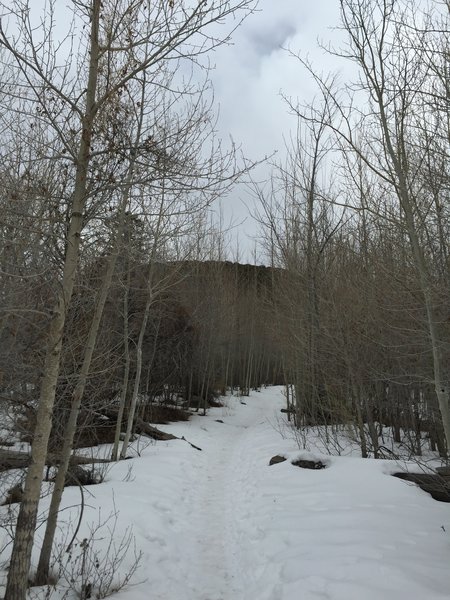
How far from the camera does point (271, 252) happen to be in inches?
597

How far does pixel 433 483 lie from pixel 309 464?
234 cm

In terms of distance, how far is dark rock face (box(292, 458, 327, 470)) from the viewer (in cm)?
744

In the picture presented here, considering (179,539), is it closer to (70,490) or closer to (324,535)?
(324,535)

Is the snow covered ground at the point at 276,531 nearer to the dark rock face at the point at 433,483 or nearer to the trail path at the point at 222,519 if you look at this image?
the trail path at the point at 222,519

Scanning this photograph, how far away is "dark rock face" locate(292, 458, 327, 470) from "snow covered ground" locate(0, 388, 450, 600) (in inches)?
5.3

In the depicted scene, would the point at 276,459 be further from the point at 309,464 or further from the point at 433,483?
the point at 433,483

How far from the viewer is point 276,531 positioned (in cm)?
499

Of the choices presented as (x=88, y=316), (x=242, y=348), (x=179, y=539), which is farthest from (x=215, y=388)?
(x=179, y=539)

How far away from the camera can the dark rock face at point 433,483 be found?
536 centimetres

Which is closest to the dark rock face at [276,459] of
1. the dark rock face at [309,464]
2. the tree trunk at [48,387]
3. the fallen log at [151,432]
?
the dark rock face at [309,464]

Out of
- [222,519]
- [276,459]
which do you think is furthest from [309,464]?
[222,519]

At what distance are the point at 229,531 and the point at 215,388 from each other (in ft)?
54.9

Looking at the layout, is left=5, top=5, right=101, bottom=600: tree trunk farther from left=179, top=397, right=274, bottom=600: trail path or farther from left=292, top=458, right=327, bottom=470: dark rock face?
left=292, top=458, right=327, bottom=470: dark rock face

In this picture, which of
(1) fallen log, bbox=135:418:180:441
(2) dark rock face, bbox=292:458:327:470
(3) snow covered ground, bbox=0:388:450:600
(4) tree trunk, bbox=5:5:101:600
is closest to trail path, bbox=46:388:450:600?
(3) snow covered ground, bbox=0:388:450:600
